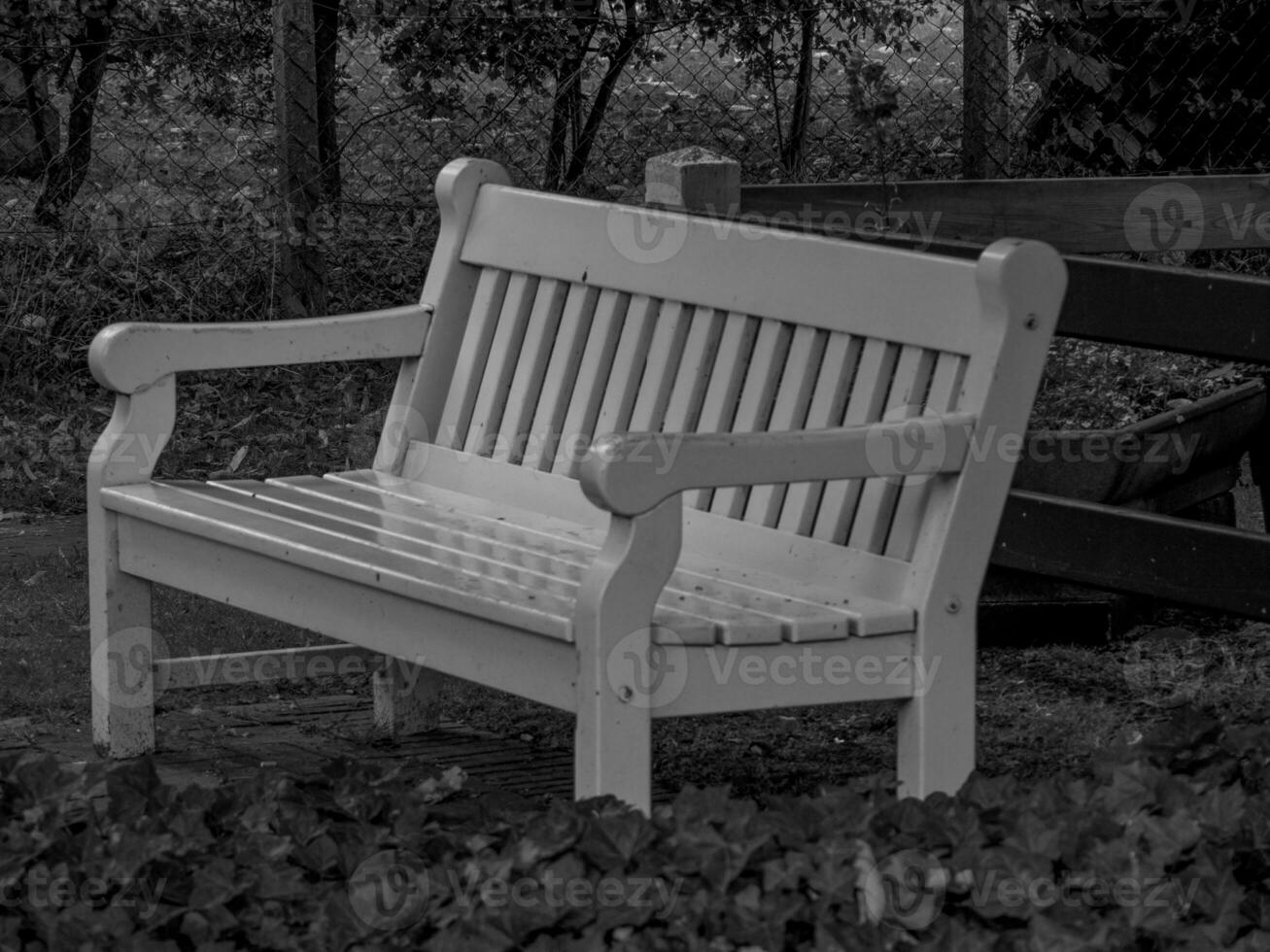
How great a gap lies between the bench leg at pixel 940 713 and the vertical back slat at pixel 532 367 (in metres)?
1.18

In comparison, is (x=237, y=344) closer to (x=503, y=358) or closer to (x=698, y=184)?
(x=503, y=358)

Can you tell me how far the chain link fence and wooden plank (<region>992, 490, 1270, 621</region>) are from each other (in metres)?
2.85

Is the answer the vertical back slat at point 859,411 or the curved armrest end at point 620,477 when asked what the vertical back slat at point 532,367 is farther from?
the curved armrest end at point 620,477

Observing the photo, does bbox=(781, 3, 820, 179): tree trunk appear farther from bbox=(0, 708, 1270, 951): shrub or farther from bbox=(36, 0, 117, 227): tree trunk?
bbox=(0, 708, 1270, 951): shrub

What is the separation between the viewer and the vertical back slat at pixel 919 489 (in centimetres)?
296

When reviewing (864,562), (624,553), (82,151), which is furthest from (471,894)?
(82,151)

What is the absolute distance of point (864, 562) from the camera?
3.01 metres

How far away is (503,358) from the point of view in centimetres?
391

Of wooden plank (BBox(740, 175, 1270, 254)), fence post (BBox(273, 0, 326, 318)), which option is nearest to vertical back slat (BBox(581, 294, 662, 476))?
wooden plank (BBox(740, 175, 1270, 254))

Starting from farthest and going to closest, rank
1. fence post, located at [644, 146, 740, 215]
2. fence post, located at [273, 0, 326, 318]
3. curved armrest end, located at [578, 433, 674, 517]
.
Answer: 1. fence post, located at [273, 0, 326, 318]
2. fence post, located at [644, 146, 740, 215]
3. curved armrest end, located at [578, 433, 674, 517]

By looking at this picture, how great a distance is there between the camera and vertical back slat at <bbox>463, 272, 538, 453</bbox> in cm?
390

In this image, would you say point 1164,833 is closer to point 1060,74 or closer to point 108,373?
point 108,373

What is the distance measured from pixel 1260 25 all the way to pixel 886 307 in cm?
591

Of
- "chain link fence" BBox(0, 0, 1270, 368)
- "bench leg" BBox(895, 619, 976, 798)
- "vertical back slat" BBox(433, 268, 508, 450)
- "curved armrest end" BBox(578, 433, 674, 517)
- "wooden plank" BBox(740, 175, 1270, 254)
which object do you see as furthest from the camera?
"chain link fence" BBox(0, 0, 1270, 368)
